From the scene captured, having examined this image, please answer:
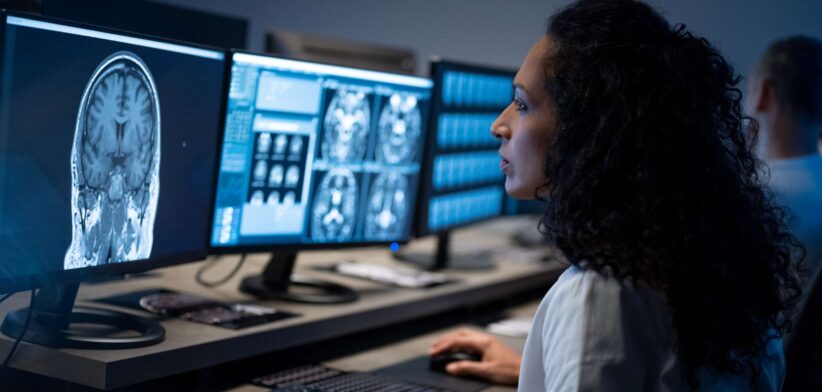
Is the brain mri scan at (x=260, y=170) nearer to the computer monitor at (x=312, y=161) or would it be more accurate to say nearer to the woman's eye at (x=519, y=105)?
the computer monitor at (x=312, y=161)

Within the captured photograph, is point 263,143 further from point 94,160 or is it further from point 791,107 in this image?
point 791,107

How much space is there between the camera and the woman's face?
4.09ft

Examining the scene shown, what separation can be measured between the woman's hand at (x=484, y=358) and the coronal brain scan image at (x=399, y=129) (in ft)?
1.44

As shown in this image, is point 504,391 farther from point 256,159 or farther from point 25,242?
point 25,242

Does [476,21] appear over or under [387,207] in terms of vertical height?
over

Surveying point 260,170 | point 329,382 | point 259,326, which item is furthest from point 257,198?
point 329,382

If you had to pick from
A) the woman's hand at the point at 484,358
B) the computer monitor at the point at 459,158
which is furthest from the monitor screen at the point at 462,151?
the woman's hand at the point at 484,358

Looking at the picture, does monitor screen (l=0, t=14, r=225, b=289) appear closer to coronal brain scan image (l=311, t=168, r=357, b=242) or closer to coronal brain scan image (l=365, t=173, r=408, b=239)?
coronal brain scan image (l=311, t=168, r=357, b=242)

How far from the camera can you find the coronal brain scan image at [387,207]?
2.07 metres

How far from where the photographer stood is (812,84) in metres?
2.53

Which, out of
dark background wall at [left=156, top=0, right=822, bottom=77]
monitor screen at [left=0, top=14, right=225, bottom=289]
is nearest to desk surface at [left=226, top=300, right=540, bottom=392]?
monitor screen at [left=0, top=14, right=225, bottom=289]

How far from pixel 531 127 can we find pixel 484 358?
0.71m

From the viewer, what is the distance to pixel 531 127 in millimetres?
1256

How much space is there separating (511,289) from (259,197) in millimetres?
895
